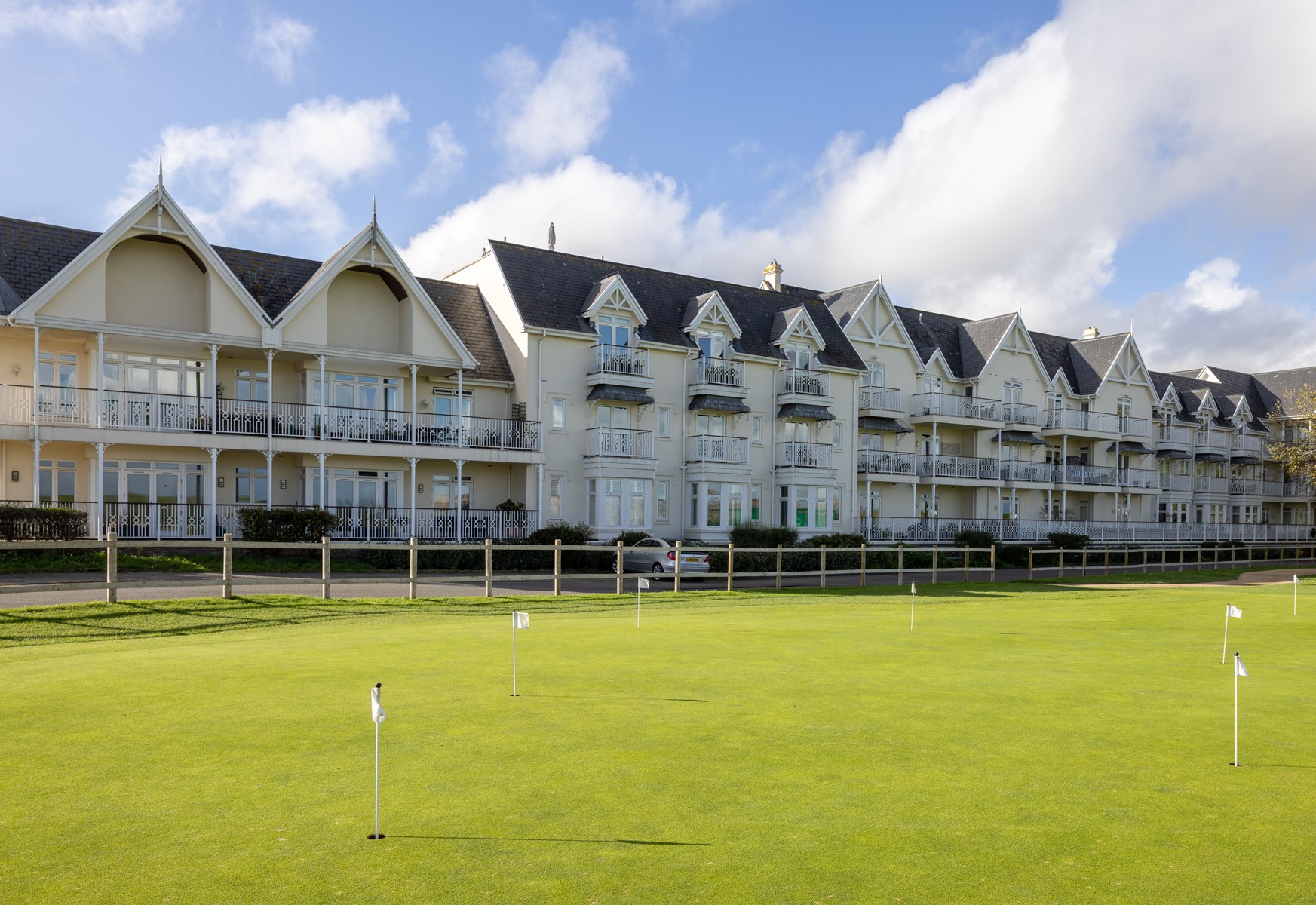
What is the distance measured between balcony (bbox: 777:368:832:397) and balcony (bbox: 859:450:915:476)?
4971 millimetres

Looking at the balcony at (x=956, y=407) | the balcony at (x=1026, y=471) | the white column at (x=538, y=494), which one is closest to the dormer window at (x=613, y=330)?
the white column at (x=538, y=494)

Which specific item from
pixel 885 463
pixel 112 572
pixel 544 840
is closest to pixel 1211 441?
pixel 885 463

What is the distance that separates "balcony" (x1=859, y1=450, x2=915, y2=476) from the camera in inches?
1908

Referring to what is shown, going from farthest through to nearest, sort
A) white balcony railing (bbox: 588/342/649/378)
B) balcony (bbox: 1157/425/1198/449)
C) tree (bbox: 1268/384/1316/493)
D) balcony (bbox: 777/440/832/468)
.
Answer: balcony (bbox: 1157/425/1198/449) → tree (bbox: 1268/384/1316/493) → balcony (bbox: 777/440/832/468) → white balcony railing (bbox: 588/342/649/378)

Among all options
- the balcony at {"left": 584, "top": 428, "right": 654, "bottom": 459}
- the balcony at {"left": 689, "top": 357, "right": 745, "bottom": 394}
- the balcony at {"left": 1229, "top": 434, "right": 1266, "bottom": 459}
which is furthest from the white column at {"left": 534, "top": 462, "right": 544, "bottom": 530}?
the balcony at {"left": 1229, "top": 434, "right": 1266, "bottom": 459}

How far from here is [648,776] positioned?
260 inches

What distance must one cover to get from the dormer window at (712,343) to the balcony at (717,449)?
3.57 metres

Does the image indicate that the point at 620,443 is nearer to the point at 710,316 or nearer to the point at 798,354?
the point at 710,316

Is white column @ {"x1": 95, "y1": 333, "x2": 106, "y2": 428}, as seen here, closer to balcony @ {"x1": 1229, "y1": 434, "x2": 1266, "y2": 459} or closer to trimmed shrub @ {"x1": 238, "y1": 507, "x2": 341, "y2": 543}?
trimmed shrub @ {"x1": 238, "y1": 507, "x2": 341, "y2": 543}

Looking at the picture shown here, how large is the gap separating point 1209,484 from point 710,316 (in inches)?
1773

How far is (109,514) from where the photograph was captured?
2989 centimetres

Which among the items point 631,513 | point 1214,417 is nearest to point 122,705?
point 631,513

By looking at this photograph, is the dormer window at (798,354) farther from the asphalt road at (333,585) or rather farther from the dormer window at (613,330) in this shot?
the asphalt road at (333,585)

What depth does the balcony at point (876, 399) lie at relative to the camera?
48.5 meters
